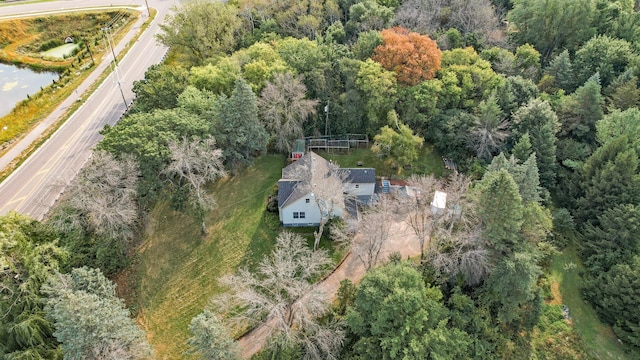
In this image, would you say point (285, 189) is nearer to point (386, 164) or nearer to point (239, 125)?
point (239, 125)

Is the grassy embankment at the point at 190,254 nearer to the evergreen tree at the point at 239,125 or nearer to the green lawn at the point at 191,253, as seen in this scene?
the green lawn at the point at 191,253

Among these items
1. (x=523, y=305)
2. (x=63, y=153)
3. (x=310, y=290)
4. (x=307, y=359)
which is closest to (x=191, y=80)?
(x=63, y=153)

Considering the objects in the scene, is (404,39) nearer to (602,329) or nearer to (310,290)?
(310,290)

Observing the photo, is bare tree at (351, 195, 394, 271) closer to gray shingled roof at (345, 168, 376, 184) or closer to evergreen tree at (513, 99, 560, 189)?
gray shingled roof at (345, 168, 376, 184)

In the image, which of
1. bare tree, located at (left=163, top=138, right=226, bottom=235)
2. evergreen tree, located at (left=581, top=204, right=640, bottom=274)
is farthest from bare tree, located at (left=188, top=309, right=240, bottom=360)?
evergreen tree, located at (left=581, top=204, right=640, bottom=274)

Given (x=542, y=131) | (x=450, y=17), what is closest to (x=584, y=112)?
(x=542, y=131)
